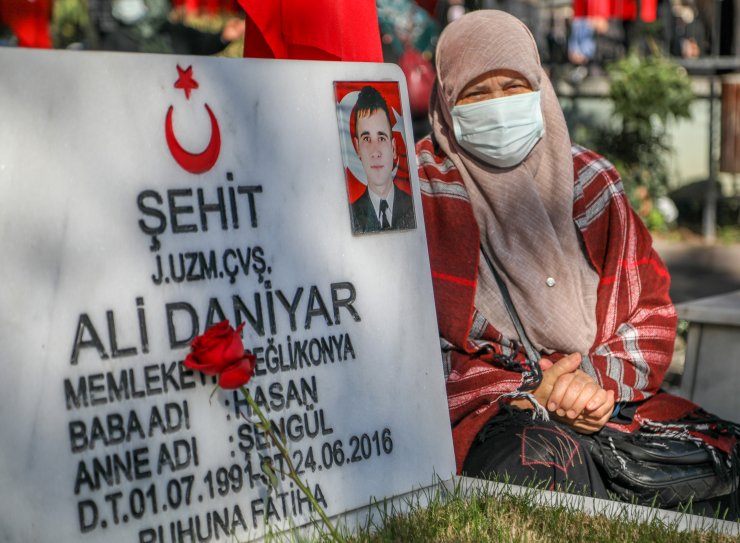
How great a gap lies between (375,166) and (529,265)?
0.80 m

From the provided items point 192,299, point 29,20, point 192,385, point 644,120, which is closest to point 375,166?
point 192,299

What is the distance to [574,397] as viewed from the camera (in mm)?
2586

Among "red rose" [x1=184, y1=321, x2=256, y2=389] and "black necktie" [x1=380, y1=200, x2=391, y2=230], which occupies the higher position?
"black necktie" [x1=380, y1=200, x2=391, y2=230]

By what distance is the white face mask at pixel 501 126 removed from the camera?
2.79m

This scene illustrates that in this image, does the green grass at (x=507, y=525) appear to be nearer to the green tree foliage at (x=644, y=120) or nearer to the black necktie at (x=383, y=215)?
the black necktie at (x=383, y=215)

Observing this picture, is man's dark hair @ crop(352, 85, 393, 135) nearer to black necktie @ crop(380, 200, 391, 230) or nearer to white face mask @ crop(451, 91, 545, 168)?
black necktie @ crop(380, 200, 391, 230)

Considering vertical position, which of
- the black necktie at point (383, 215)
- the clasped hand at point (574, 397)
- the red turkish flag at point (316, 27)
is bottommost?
the clasped hand at point (574, 397)

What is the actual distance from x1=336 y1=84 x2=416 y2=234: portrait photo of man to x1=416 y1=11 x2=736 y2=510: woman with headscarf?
572mm

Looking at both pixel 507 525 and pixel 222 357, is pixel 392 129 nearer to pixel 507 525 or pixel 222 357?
pixel 222 357

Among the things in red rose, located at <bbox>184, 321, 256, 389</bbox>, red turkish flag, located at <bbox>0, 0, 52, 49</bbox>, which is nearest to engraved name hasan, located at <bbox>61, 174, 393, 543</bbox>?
red rose, located at <bbox>184, 321, 256, 389</bbox>

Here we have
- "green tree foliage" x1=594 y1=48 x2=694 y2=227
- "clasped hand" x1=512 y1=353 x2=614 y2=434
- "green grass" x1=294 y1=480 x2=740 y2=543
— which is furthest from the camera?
"green tree foliage" x1=594 y1=48 x2=694 y2=227

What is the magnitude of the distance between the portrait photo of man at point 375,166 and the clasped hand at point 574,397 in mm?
706

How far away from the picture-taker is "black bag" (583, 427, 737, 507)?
2.60 m

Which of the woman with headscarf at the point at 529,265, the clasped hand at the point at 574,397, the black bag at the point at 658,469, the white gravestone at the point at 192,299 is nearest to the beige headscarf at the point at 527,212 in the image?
the woman with headscarf at the point at 529,265
